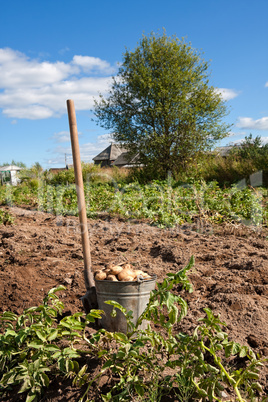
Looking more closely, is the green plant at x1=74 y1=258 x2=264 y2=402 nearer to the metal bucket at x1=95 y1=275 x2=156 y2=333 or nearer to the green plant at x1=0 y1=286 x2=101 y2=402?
the green plant at x1=0 y1=286 x2=101 y2=402

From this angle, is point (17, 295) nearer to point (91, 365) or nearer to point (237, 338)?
point (91, 365)

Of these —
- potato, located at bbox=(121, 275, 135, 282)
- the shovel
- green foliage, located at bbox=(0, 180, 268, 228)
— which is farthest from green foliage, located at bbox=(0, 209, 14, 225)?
potato, located at bbox=(121, 275, 135, 282)

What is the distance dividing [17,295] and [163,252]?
1891mm

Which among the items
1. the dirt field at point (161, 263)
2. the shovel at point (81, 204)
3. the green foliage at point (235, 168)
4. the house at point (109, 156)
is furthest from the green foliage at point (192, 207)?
the house at point (109, 156)

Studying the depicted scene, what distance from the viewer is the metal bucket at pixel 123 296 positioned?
2479 mm

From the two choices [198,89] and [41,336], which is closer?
[41,336]

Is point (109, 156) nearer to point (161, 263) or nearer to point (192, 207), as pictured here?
point (192, 207)

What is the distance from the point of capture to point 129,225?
6426 mm

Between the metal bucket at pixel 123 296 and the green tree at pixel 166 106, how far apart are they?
1545 centimetres

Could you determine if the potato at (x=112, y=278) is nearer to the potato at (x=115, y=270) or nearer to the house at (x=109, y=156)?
the potato at (x=115, y=270)

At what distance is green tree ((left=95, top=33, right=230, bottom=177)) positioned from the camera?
1750 cm

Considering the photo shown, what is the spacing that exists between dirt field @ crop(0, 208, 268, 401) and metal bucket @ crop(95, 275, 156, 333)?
0.40m

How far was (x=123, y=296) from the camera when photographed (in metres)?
2.49

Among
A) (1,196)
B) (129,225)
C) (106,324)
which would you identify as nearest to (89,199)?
(129,225)
